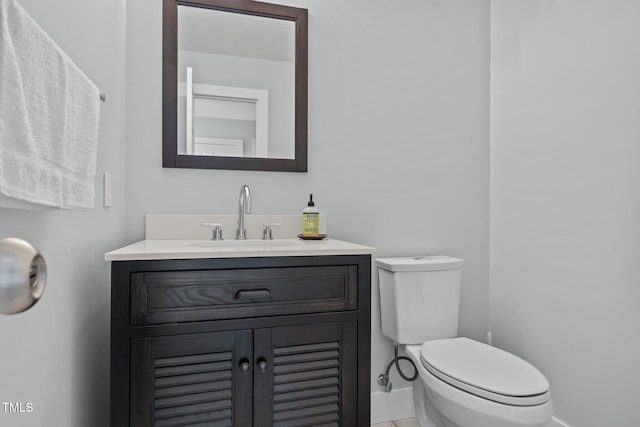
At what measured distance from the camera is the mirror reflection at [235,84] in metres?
1.69

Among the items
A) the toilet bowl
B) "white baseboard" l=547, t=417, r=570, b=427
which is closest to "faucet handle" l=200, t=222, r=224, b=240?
the toilet bowl

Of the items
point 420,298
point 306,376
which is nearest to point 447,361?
point 420,298

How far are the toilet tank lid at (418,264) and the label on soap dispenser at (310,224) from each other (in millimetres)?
381

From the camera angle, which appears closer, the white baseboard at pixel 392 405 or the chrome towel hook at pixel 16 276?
the chrome towel hook at pixel 16 276

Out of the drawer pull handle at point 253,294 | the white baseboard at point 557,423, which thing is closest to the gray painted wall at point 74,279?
the drawer pull handle at point 253,294

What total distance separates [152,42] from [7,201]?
4.09 feet

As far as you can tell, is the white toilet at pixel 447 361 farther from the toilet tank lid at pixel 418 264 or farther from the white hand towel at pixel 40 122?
the white hand towel at pixel 40 122

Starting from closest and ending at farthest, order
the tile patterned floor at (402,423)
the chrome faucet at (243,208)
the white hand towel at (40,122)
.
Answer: the white hand towel at (40,122) < the chrome faucet at (243,208) < the tile patterned floor at (402,423)

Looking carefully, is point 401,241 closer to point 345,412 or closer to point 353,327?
point 353,327

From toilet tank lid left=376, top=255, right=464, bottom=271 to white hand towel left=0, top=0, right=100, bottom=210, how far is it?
124cm

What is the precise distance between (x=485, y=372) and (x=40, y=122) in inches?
59.5

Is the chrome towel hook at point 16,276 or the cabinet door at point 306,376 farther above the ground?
the chrome towel hook at point 16,276

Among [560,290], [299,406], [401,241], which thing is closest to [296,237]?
[401,241]

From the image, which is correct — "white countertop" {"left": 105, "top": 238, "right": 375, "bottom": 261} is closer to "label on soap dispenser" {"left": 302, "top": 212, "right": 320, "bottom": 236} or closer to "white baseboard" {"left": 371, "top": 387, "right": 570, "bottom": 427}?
"label on soap dispenser" {"left": 302, "top": 212, "right": 320, "bottom": 236}
